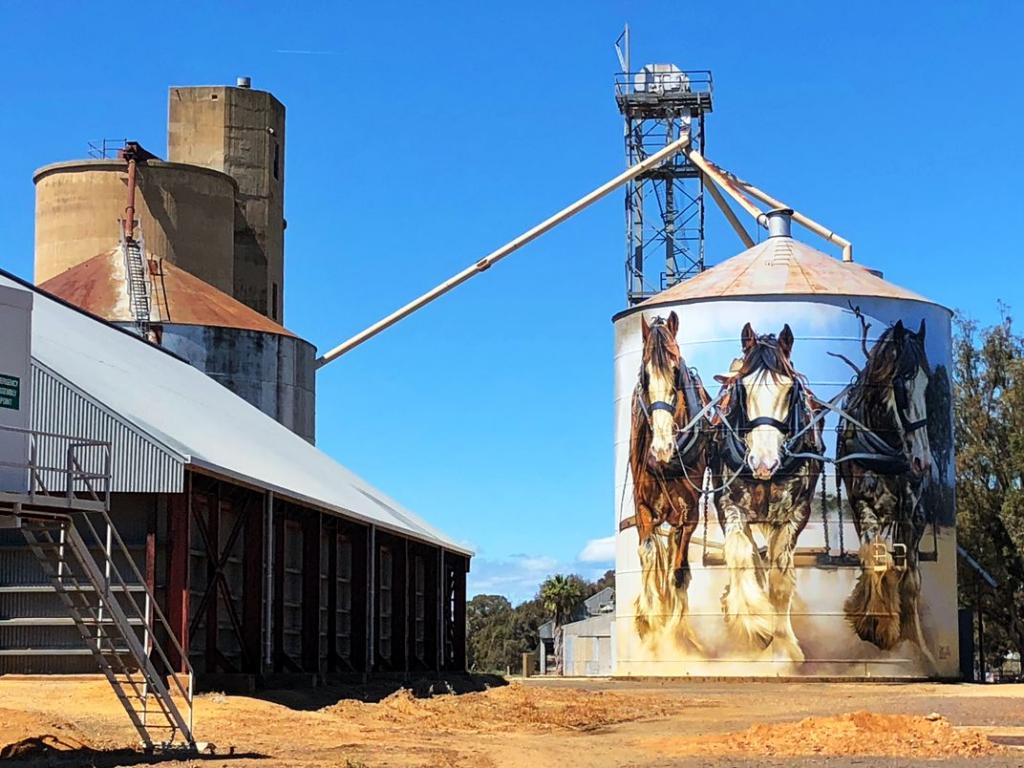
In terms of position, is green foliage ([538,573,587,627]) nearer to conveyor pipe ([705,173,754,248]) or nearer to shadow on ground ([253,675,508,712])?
conveyor pipe ([705,173,754,248])

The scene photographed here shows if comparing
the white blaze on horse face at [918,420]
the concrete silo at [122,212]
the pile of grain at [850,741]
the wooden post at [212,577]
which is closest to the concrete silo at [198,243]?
the concrete silo at [122,212]

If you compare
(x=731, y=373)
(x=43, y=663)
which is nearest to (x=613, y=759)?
(x=43, y=663)

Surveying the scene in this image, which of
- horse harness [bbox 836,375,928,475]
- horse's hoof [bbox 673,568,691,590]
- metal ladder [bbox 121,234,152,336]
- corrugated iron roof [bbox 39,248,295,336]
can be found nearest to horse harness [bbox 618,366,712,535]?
horse's hoof [bbox 673,568,691,590]

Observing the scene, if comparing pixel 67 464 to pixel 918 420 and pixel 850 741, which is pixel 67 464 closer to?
pixel 850 741

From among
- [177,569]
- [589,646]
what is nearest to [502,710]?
[177,569]

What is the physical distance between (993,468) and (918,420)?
2611 centimetres

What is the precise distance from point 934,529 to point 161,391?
102ft

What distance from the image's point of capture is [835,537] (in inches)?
2283

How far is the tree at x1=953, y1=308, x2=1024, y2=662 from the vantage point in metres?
80.6

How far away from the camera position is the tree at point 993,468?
264ft

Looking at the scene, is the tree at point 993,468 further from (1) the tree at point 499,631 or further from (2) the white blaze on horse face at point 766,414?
(1) the tree at point 499,631

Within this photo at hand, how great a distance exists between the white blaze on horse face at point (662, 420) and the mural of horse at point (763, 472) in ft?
6.49

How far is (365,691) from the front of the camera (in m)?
40.5

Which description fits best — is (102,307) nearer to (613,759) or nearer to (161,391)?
(161,391)
